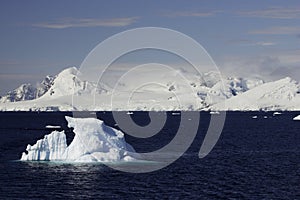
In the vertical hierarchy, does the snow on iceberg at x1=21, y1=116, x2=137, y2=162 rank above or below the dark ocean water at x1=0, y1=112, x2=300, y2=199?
above

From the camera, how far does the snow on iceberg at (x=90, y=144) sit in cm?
8562

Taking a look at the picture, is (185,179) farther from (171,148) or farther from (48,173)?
(171,148)

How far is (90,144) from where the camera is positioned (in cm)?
8575

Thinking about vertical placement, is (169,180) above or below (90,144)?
below

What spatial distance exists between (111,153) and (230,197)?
94.4 feet

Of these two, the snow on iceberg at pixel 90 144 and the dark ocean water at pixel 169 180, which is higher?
the snow on iceberg at pixel 90 144

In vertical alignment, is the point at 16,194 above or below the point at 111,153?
below

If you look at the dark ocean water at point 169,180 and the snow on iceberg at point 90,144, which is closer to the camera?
the dark ocean water at point 169,180

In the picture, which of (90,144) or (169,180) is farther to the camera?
(90,144)

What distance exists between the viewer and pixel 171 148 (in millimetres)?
118562

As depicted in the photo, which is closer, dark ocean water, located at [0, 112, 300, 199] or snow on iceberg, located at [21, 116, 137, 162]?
dark ocean water, located at [0, 112, 300, 199]

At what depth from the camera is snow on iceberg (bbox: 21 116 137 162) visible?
85625 mm

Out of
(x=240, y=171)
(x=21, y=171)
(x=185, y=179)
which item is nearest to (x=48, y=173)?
(x=21, y=171)

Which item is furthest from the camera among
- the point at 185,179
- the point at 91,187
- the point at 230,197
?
the point at 185,179
